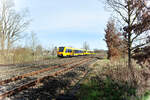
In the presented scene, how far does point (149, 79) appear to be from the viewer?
5.32m

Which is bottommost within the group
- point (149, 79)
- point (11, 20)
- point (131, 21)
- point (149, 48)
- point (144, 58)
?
point (149, 79)

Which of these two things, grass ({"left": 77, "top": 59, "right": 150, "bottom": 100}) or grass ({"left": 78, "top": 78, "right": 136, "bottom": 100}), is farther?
grass ({"left": 78, "top": 78, "right": 136, "bottom": 100})

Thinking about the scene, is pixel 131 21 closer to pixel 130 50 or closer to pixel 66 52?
pixel 130 50

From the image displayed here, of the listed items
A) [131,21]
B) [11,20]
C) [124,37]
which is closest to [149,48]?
[124,37]

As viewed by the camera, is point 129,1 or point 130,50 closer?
point 129,1

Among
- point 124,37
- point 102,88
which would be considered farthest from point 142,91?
point 124,37

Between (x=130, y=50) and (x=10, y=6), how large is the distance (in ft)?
97.7

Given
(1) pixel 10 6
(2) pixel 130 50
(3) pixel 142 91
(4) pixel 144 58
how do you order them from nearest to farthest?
(3) pixel 142 91 < (4) pixel 144 58 < (2) pixel 130 50 < (1) pixel 10 6

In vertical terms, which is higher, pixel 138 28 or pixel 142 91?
pixel 138 28

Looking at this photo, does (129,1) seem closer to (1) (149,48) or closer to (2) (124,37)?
(2) (124,37)

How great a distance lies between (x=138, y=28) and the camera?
5961 millimetres

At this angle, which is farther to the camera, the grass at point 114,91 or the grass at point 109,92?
the grass at point 109,92

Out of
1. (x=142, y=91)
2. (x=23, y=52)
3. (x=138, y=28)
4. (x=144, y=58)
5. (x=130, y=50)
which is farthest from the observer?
(x=23, y=52)

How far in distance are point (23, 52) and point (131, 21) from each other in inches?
803
